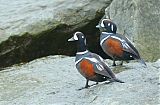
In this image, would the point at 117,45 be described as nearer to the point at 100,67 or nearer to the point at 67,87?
the point at 67,87

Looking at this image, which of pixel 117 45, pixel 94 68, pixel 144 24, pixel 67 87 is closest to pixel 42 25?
pixel 144 24

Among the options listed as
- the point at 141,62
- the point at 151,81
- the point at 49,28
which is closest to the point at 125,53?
the point at 141,62

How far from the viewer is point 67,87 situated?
7895mm

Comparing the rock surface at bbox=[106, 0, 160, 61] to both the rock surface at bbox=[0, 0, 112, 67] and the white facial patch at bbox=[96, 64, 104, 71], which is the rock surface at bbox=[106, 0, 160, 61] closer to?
the rock surface at bbox=[0, 0, 112, 67]

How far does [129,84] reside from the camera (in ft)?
23.4

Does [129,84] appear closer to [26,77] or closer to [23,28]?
[26,77]

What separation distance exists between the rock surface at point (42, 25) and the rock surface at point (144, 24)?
107cm

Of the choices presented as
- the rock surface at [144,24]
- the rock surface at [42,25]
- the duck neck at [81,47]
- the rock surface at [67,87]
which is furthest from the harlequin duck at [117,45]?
the rock surface at [42,25]

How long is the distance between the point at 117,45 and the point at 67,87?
3.34 feet

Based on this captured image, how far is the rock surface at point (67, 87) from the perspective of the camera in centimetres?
664

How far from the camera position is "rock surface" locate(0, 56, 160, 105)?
261 inches

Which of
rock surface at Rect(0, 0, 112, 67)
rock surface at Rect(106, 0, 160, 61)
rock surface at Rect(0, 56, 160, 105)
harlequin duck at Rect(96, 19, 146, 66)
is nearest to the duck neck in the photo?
rock surface at Rect(0, 56, 160, 105)

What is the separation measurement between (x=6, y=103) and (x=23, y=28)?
367 cm

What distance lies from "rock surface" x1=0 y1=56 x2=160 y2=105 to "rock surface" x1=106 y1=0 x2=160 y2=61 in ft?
3.97
